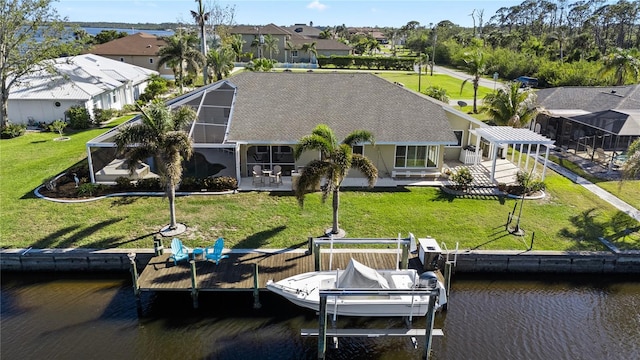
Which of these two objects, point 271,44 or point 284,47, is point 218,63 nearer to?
point 271,44

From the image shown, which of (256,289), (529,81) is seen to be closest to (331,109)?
(256,289)

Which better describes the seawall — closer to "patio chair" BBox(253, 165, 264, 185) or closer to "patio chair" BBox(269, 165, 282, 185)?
"patio chair" BBox(253, 165, 264, 185)

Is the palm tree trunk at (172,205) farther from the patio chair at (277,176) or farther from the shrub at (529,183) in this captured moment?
the shrub at (529,183)

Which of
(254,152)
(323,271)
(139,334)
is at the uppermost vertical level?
(254,152)

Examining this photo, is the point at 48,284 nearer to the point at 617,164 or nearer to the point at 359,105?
the point at 359,105

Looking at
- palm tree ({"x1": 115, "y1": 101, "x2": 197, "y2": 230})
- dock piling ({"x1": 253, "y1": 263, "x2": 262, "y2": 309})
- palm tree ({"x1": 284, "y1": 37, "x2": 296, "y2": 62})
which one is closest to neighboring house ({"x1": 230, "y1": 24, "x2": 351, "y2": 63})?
palm tree ({"x1": 284, "y1": 37, "x2": 296, "y2": 62})

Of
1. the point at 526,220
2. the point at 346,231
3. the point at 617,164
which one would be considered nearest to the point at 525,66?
the point at 617,164
